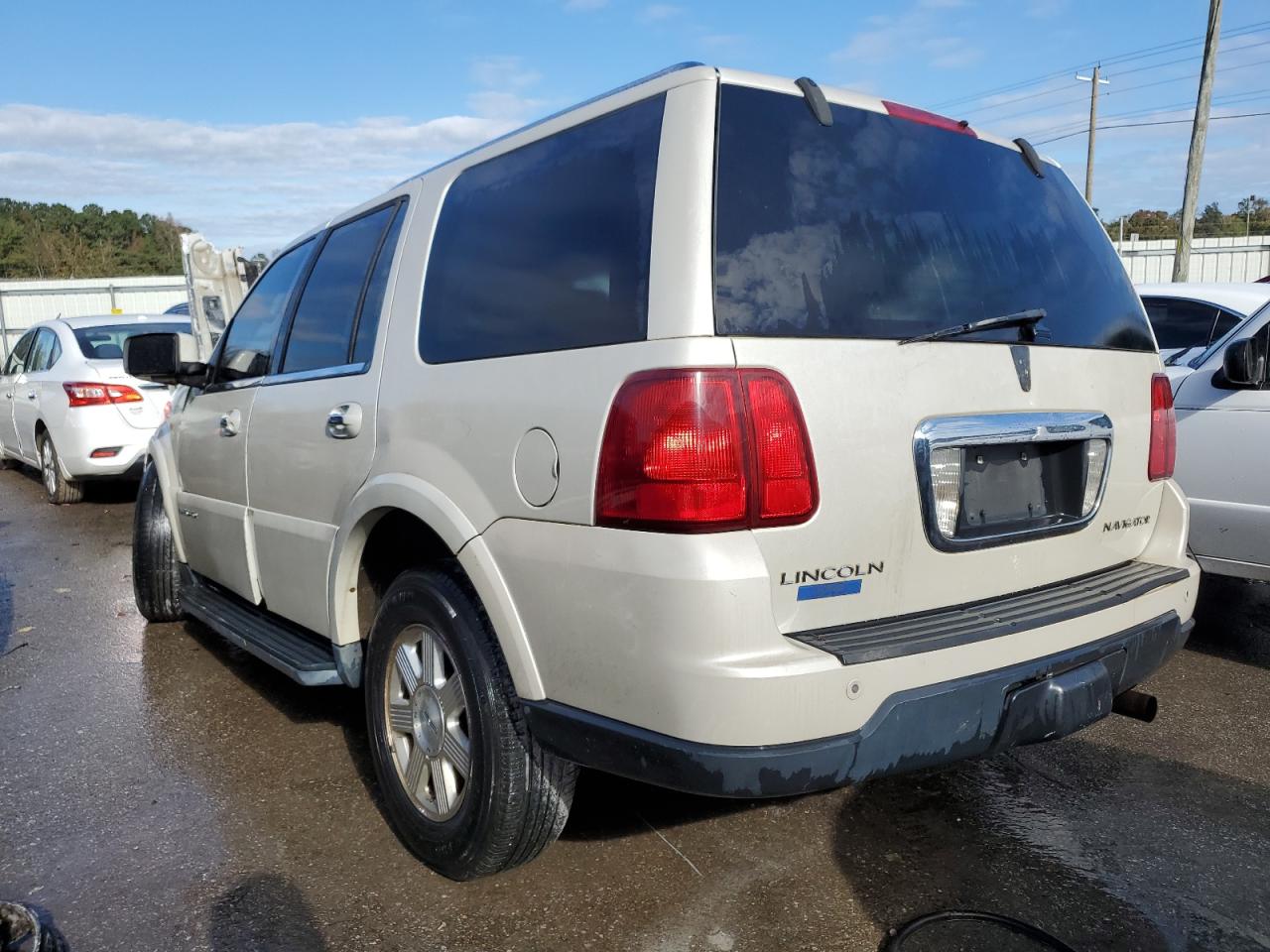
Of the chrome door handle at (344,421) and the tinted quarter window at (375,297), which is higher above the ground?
the tinted quarter window at (375,297)

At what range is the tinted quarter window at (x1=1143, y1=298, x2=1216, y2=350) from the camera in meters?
6.92

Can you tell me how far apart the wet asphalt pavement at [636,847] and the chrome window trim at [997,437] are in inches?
37.2

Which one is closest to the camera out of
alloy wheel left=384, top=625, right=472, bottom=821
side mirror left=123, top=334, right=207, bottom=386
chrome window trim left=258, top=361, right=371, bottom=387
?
alloy wheel left=384, top=625, right=472, bottom=821

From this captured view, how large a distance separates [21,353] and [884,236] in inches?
399

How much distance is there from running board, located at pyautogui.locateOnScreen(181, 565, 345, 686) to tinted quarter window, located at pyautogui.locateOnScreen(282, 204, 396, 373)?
943 millimetres

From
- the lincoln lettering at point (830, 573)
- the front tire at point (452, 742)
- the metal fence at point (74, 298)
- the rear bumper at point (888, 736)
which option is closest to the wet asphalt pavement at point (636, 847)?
the front tire at point (452, 742)

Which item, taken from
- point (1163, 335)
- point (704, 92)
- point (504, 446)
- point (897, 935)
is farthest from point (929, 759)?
point (1163, 335)

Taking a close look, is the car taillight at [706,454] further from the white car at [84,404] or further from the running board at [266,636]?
the white car at [84,404]

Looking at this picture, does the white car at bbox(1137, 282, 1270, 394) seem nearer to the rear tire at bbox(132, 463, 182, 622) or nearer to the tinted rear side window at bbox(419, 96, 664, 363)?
the tinted rear side window at bbox(419, 96, 664, 363)

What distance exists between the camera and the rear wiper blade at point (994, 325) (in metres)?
2.33

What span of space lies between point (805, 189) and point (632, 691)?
1.18 metres

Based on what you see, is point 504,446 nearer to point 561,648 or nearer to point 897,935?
point 561,648

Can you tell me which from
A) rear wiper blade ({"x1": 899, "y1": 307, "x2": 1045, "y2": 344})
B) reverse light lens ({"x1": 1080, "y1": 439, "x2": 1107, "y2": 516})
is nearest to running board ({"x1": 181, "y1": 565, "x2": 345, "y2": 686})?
rear wiper blade ({"x1": 899, "y1": 307, "x2": 1045, "y2": 344})

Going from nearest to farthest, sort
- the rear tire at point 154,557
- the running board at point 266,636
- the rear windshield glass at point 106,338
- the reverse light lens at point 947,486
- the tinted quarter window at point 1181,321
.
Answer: the reverse light lens at point 947,486, the running board at point 266,636, the rear tire at point 154,557, the tinted quarter window at point 1181,321, the rear windshield glass at point 106,338
